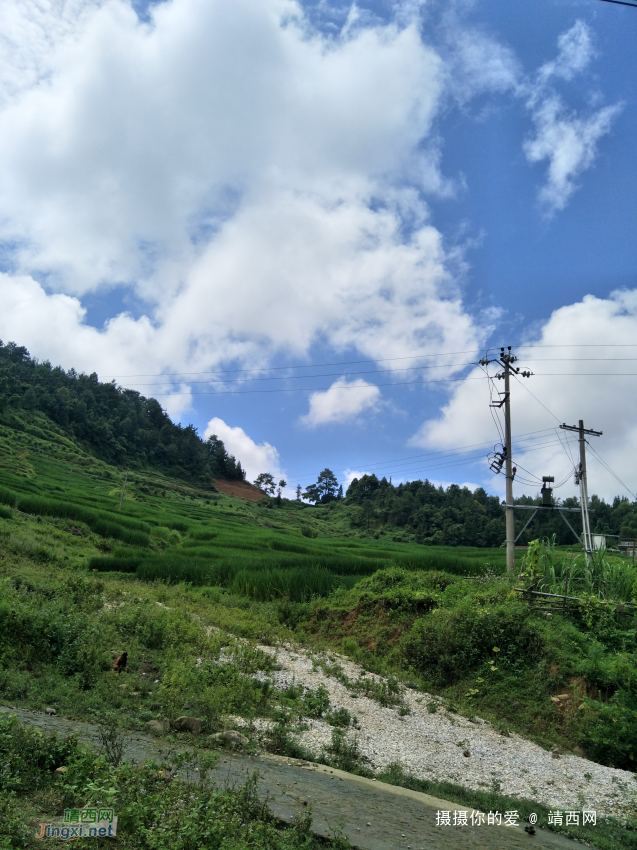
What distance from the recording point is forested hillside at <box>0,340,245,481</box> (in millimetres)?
80438

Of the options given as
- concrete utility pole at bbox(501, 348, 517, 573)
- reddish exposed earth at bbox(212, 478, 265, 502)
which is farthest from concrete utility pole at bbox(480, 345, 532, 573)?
reddish exposed earth at bbox(212, 478, 265, 502)

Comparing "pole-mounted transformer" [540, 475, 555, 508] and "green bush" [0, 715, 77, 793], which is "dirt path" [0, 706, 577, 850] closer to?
"green bush" [0, 715, 77, 793]

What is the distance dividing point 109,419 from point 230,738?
93.1 m

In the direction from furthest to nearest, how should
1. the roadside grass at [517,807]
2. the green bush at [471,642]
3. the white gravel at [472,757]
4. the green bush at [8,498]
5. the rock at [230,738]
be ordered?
the green bush at [8,498]
the green bush at [471,642]
the white gravel at [472,757]
the rock at [230,738]
the roadside grass at [517,807]

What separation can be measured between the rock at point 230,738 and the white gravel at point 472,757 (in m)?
1.01

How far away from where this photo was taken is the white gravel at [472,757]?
23.7 feet

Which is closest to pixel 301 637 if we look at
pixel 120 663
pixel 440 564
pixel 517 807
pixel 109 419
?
pixel 120 663

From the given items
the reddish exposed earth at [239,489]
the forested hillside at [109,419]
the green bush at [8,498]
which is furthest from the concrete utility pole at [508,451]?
the reddish exposed earth at [239,489]

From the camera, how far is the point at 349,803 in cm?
574

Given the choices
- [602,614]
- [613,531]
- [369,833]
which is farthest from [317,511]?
[369,833]

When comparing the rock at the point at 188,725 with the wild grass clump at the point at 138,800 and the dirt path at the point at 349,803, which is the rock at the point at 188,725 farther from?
the wild grass clump at the point at 138,800

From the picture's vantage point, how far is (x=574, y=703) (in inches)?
398

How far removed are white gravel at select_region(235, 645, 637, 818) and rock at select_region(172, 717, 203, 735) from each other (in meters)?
1.49

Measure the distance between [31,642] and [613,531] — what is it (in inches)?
1901
